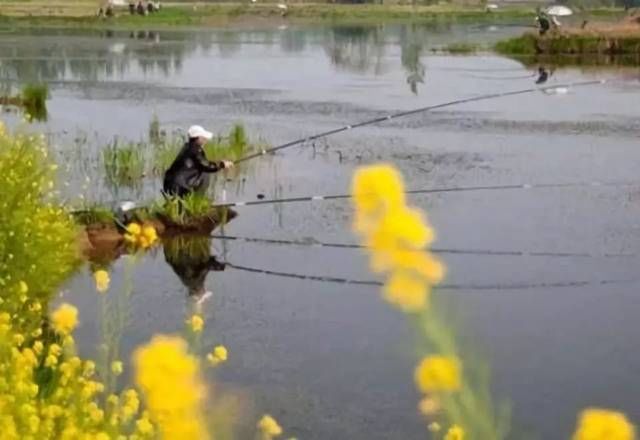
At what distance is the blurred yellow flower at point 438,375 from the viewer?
1566 mm

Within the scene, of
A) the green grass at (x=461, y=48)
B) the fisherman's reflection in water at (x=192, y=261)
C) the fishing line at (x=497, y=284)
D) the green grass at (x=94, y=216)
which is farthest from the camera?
the green grass at (x=461, y=48)

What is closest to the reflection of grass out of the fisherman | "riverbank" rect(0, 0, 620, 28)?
the fisherman

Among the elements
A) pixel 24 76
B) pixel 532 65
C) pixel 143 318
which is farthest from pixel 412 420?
pixel 532 65

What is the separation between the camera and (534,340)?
24.3ft

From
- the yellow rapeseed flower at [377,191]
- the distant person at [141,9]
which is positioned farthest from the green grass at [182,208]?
the distant person at [141,9]

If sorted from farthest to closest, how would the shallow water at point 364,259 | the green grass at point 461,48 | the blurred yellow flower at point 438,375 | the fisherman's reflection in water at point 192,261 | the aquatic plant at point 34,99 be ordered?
the green grass at point 461,48 < the aquatic plant at point 34,99 < the fisherman's reflection in water at point 192,261 < the shallow water at point 364,259 < the blurred yellow flower at point 438,375

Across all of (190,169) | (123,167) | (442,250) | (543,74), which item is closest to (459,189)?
(442,250)

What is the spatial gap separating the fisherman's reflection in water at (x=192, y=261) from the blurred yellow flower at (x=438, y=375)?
7.05 metres

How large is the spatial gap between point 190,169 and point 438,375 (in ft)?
28.3

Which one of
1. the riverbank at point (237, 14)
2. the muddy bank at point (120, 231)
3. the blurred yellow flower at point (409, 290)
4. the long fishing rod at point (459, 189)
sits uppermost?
the blurred yellow flower at point (409, 290)

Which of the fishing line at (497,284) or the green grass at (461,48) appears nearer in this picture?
the fishing line at (497,284)

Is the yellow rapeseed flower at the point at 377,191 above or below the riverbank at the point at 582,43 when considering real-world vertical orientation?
above

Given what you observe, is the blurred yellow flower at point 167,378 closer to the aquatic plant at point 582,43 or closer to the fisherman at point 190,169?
the fisherman at point 190,169

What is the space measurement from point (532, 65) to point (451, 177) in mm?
16626
